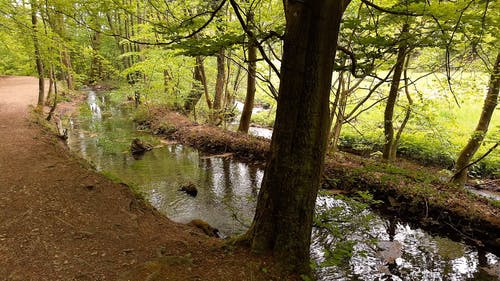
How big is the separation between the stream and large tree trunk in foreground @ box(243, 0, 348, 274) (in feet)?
4.20

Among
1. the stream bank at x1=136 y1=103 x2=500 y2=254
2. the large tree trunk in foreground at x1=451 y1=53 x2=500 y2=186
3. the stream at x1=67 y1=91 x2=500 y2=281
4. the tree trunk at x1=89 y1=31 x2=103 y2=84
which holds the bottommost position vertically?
the stream at x1=67 y1=91 x2=500 y2=281

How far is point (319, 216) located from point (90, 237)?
13.4ft

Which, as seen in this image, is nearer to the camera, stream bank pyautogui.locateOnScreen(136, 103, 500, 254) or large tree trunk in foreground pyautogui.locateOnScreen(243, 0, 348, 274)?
large tree trunk in foreground pyautogui.locateOnScreen(243, 0, 348, 274)

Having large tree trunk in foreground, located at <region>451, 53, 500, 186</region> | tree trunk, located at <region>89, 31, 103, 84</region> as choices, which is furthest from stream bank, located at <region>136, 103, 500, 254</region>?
tree trunk, located at <region>89, 31, 103, 84</region>

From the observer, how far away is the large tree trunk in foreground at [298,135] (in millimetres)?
3182

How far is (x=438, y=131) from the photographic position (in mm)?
11117

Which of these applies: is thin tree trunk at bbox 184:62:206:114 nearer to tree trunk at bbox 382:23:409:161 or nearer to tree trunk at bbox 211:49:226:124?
tree trunk at bbox 211:49:226:124

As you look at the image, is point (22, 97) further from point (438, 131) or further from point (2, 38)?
point (438, 131)

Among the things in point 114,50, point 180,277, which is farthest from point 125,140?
point 114,50

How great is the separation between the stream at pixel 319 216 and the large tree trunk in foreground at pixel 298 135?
1279mm

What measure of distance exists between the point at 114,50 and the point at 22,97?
20.5 meters

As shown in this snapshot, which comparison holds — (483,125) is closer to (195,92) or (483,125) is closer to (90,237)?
(90,237)

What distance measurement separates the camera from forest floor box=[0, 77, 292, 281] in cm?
356

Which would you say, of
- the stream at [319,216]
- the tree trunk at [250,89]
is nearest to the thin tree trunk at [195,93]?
the tree trunk at [250,89]
